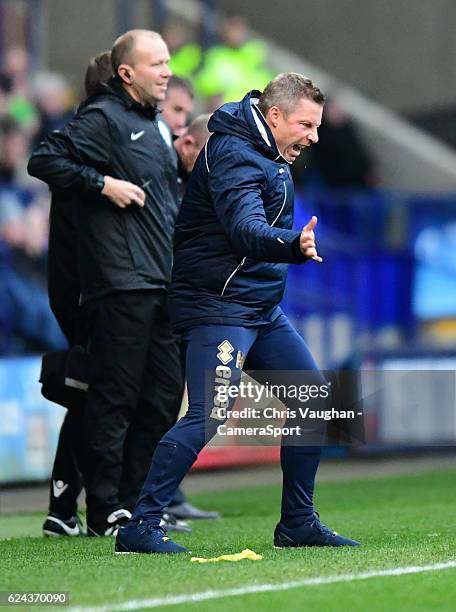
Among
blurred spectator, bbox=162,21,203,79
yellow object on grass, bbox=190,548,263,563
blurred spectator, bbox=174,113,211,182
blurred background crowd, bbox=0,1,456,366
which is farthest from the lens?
blurred spectator, bbox=162,21,203,79

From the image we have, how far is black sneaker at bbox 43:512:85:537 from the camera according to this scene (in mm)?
7230

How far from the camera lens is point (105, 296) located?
6988 mm

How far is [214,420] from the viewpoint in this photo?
5789 mm

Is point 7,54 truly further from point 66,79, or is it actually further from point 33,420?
point 33,420

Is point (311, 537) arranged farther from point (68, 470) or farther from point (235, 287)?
point (68, 470)

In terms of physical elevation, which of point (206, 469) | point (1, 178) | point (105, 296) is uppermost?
point (1, 178)

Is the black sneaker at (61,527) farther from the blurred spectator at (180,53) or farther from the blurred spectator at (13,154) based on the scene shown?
the blurred spectator at (180,53)

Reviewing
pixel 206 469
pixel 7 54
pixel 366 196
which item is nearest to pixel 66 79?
pixel 7 54

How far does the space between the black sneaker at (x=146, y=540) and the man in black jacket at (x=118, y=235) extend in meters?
1.19

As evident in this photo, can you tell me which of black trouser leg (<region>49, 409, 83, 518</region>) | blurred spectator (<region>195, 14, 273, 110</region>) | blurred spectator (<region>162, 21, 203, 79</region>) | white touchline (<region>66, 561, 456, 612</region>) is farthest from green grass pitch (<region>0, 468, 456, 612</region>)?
blurred spectator (<region>162, 21, 203, 79</region>)

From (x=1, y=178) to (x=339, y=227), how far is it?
4.57 meters

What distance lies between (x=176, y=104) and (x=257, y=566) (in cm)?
341

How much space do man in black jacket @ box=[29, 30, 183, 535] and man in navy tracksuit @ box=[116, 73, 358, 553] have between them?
3.26 feet

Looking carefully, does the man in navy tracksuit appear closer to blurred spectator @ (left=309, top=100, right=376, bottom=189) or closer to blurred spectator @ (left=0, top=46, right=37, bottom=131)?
blurred spectator @ (left=0, top=46, right=37, bottom=131)
